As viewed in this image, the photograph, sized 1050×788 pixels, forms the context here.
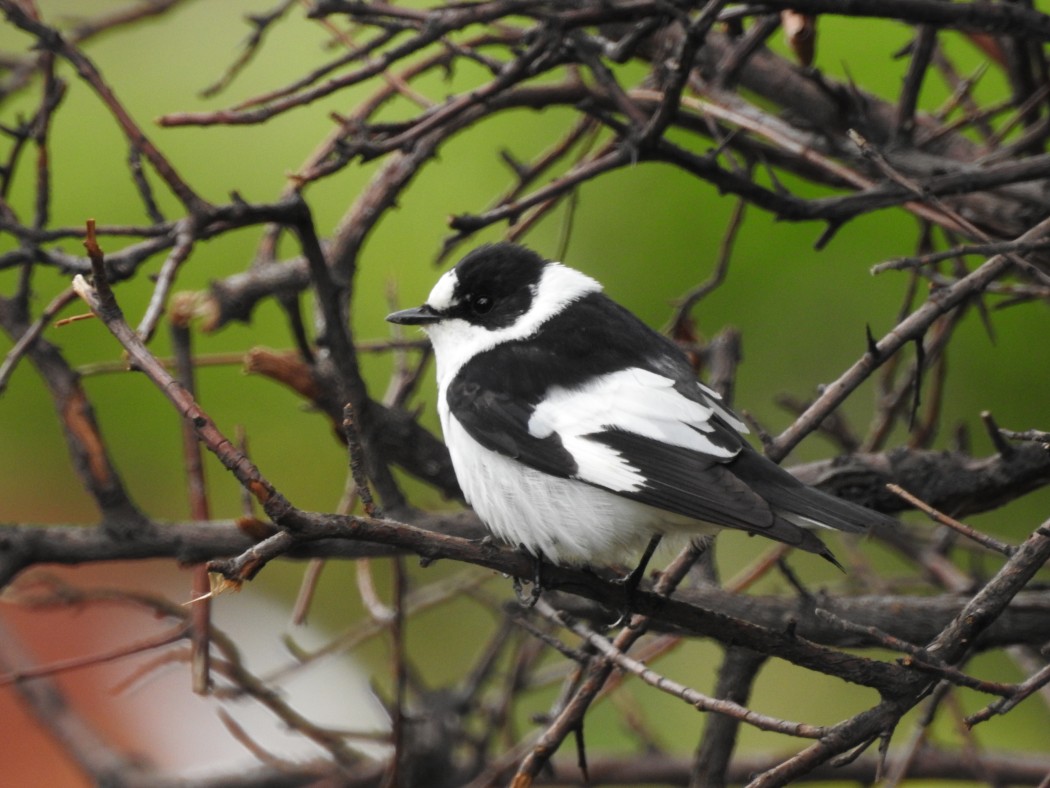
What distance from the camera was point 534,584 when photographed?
223 centimetres

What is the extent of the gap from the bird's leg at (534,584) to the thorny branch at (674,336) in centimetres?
2

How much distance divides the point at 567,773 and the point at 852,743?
1395 millimetres

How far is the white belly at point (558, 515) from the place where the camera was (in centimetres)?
238

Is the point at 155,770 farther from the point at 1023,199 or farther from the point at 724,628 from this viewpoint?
the point at 1023,199

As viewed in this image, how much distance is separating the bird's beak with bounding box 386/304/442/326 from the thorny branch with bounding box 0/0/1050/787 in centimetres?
11

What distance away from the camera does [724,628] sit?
74.6 inches

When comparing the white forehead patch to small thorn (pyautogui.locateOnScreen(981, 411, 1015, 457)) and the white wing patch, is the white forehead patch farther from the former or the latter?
small thorn (pyautogui.locateOnScreen(981, 411, 1015, 457))

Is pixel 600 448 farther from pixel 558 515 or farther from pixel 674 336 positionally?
pixel 674 336

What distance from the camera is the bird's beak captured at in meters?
2.83

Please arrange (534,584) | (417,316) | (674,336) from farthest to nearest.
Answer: (674,336) → (417,316) → (534,584)

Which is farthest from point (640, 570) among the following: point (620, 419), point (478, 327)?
point (478, 327)

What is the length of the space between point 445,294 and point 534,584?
889mm

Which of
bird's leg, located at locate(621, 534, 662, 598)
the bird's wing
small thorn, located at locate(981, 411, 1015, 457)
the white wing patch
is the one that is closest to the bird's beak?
the bird's wing

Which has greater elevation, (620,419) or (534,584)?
(620,419)
